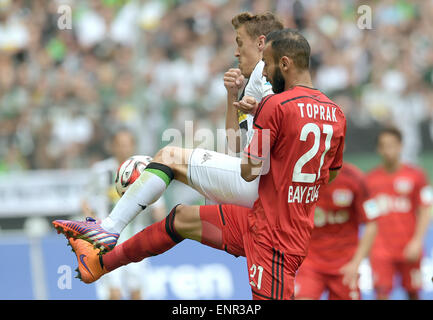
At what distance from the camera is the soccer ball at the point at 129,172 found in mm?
5090

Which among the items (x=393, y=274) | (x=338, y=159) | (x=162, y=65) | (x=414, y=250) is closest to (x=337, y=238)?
(x=414, y=250)

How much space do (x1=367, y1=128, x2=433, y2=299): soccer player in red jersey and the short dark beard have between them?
3930 mm

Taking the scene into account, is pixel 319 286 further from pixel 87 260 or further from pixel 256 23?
pixel 256 23

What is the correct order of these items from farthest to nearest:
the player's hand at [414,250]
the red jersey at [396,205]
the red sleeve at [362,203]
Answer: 1. the red jersey at [396,205]
2. the player's hand at [414,250]
3. the red sleeve at [362,203]

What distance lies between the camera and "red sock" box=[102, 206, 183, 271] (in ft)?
16.1

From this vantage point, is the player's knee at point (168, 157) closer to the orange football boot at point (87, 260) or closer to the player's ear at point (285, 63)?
the orange football boot at point (87, 260)

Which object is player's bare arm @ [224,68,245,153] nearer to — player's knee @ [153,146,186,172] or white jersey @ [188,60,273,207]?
white jersey @ [188,60,273,207]

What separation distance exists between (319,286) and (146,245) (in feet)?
8.66

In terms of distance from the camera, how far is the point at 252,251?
4750 millimetres

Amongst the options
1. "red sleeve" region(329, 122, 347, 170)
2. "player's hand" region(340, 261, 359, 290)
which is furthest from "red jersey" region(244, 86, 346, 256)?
"player's hand" region(340, 261, 359, 290)

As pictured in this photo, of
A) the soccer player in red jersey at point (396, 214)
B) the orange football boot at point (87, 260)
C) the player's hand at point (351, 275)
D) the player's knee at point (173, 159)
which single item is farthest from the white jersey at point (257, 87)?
the soccer player in red jersey at point (396, 214)

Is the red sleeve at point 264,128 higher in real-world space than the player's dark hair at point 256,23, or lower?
lower

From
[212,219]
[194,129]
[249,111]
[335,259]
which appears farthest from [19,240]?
[249,111]
